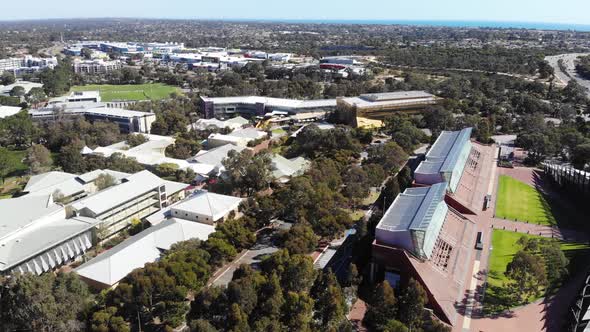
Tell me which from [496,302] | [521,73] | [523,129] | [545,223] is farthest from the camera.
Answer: [521,73]

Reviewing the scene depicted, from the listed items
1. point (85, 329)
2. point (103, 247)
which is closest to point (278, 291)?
point (85, 329)

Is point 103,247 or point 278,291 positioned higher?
point 278,291

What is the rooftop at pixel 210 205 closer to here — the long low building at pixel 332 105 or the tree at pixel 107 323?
the tree at pixel 107 323

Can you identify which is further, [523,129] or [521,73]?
[521,73]

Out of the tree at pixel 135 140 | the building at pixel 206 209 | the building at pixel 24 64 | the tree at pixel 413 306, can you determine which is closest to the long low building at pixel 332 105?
the tree at pixel 135 140

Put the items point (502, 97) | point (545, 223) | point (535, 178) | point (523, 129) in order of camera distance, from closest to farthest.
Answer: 1. point (545, 223)
2. point (535, 178)
3. point (523, 129)
4. point (502, 97)

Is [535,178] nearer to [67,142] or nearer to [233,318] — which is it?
[233,318]
